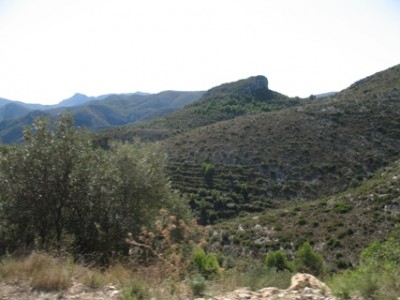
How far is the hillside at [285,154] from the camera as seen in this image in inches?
1941

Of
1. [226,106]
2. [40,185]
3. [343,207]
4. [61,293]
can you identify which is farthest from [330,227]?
[226,106]

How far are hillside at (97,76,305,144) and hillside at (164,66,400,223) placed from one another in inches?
1066

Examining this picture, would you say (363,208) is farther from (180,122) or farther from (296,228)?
(180,122)

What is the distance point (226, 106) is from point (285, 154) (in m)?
80.0

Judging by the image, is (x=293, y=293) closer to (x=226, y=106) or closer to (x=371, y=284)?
(x=371, y=284)

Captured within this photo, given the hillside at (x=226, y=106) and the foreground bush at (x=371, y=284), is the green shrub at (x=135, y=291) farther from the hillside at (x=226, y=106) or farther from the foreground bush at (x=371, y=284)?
the hillside at (x=226, y=106)

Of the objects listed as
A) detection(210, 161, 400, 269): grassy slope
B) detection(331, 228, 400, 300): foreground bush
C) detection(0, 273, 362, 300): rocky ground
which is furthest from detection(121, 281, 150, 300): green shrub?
detection(210, 161, 400, 269): grassy slope

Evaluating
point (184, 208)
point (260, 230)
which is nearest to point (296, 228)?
point (260, 230)

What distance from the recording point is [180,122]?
111750 mm

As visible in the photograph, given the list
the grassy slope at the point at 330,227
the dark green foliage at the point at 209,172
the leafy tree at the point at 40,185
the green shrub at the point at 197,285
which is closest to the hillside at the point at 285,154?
the dark green foliage at the point at 209,172

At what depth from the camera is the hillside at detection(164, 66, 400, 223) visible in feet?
162

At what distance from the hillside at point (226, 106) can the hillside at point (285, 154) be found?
88.8 feet

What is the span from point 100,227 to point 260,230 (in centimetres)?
2501

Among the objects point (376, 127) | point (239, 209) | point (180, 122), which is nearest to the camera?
point (239, 209)
